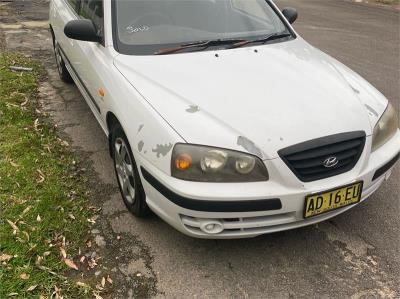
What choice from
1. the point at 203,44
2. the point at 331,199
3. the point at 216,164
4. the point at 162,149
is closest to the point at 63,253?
the point at 162,149

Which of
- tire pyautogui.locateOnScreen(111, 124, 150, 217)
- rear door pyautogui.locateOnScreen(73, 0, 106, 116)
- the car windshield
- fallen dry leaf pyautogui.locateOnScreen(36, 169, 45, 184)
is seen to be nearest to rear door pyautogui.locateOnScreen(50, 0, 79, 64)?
rear door pyautogui.locateOnScreen(73, 0, 106, 116)

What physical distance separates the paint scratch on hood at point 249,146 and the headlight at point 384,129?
31.7 inches

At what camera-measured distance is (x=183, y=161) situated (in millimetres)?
2287

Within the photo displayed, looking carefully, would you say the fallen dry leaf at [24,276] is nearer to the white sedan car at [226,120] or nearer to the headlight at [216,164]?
the white sedan car at [226,120]

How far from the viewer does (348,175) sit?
2465mm

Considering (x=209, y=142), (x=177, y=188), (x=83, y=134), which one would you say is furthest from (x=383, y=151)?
(x=83, y=134)

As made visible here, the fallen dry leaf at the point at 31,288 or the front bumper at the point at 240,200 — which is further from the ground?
the front bumper at the point at 240,200

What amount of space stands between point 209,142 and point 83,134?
90.3 inches

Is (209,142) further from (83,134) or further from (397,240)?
(83,134)

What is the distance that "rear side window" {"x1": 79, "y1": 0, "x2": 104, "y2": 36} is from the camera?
10.9 ft

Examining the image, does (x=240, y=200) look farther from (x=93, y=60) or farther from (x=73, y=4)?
(x=73, y=4)

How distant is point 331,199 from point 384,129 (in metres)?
0.68

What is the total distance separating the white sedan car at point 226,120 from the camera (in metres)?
2.29

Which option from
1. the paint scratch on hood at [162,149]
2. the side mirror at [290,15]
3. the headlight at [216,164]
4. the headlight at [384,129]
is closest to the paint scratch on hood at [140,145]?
the paint scratch on hood at [162,149]
